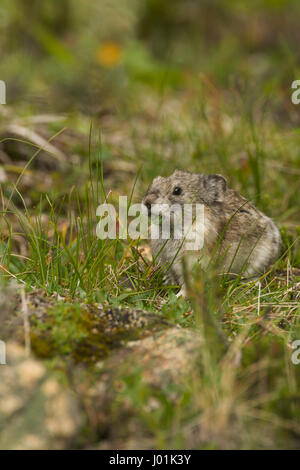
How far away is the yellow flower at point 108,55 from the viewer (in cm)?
1236

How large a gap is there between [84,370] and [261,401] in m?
1.15

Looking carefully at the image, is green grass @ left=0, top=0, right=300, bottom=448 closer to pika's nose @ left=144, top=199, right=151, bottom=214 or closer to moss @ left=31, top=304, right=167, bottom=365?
moss @ left=31, top=304, right=167, bottom=365

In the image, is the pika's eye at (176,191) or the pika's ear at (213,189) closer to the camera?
the pika's eye at (176,191)

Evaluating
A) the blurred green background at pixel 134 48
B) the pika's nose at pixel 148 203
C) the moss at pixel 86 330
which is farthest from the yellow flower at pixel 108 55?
the moss at pixel 86 330

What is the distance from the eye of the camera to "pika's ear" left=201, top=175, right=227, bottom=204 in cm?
588

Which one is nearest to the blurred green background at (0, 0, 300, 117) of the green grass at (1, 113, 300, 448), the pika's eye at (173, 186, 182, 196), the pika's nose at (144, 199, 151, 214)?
the pika's eye at (173, 186, 182, 196)

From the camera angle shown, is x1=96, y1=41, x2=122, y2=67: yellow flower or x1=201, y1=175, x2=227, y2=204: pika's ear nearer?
x1=201, y1=175, x2=227, y2=204: pika's ear

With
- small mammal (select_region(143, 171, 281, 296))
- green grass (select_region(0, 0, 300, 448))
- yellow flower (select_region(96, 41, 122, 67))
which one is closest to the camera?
green grass (select_region(0, 0, 300, 448))

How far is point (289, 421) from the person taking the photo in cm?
352

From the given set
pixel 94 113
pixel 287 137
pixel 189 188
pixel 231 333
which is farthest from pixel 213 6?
pixel 231 333

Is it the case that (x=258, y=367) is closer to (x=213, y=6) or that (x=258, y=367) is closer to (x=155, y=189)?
(x=155, y=189)

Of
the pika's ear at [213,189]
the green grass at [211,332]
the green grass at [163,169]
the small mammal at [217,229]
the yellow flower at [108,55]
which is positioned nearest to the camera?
the green grass at [211,332]

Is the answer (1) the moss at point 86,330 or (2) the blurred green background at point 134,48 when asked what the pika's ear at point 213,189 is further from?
(2) the blurred green background at point 134,48
